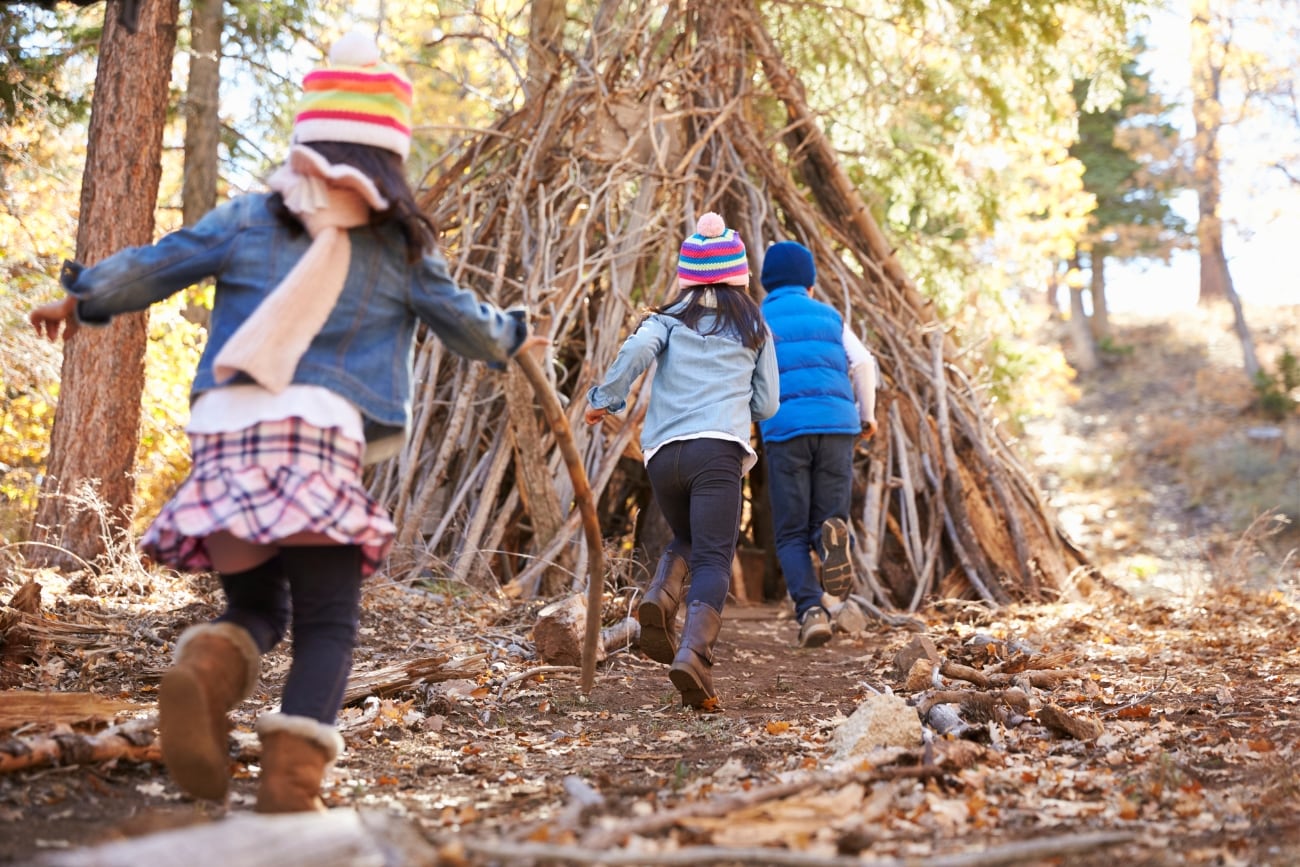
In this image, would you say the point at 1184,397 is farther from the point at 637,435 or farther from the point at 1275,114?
the point at 637,435

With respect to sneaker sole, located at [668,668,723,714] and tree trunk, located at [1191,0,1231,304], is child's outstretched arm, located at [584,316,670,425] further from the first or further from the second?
tree trunk, located at [1191,0,1231,304]

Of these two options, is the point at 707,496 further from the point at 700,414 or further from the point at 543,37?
the point at 543,37

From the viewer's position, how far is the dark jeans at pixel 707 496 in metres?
4.25

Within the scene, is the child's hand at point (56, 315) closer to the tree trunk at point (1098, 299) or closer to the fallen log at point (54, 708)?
the fallen log at point (54, 708)

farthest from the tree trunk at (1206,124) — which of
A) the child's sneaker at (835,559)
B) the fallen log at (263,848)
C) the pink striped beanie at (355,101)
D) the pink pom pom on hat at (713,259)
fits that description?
the fallen log at (263,848)

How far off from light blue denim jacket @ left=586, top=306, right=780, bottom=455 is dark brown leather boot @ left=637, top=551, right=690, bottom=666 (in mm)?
463

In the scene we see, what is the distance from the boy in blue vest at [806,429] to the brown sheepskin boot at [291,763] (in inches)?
142

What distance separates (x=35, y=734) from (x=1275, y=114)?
819 inches

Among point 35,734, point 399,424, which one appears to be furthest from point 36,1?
point 35,734

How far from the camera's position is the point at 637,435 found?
22.8 ft

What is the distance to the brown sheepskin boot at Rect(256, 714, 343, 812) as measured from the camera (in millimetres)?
2373

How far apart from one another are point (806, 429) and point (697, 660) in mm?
2079

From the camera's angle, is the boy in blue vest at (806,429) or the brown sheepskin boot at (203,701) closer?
the brown sheepskin boot at (203,701)

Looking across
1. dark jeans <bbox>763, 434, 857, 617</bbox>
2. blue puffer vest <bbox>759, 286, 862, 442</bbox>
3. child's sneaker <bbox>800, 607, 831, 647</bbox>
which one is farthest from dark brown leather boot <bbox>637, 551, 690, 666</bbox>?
blue puffer vest <bbox>759, 286, 862, 442</bbox>
